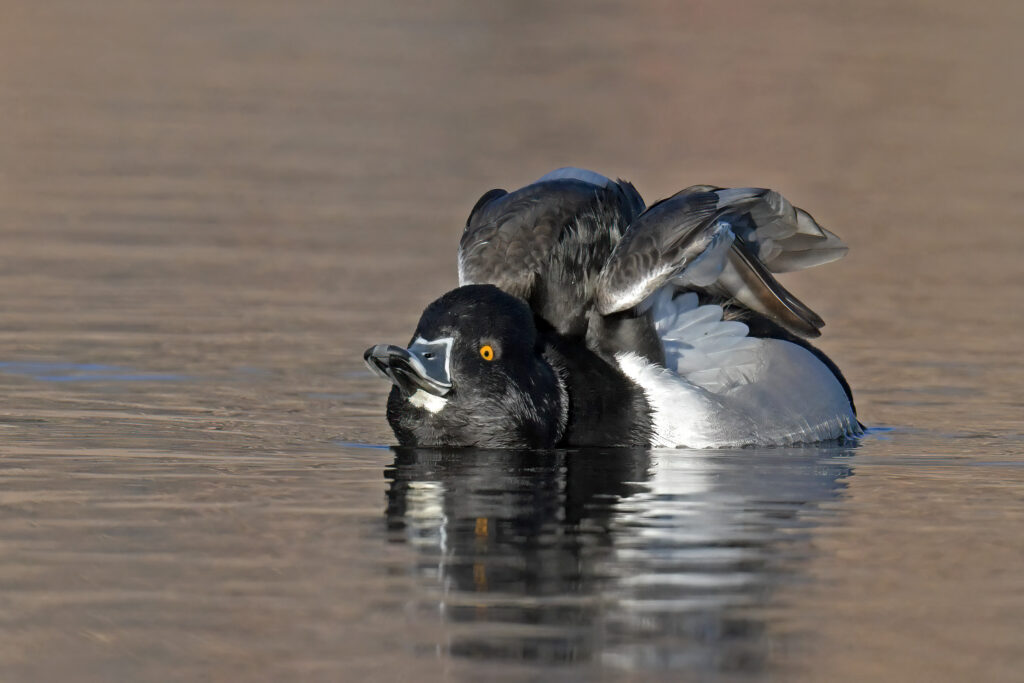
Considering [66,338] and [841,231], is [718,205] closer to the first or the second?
[66,338]

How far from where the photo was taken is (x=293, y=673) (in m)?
5.92

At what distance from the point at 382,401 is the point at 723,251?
7.63 ft

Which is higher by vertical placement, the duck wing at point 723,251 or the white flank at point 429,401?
the duck wing at point 723,251

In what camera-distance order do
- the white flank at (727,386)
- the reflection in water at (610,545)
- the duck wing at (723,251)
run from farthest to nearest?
the white flank at (727,386), the duck wing at (723,251), the reflection in water at (610,545)

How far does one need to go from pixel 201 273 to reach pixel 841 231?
5.84 m

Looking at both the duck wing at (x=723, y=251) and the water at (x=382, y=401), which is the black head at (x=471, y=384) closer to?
the water at (x=382, y=401)

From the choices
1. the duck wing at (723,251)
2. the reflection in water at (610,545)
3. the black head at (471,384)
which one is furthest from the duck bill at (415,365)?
the duck wing at (723,251)

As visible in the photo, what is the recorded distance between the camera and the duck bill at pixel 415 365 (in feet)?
29.6

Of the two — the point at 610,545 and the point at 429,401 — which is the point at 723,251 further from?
the point at 610,545

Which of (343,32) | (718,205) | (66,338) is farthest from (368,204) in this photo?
(343,32)

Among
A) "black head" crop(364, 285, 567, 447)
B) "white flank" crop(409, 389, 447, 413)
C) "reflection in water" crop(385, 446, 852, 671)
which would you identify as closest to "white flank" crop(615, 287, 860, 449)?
"reflection in water" crop(385, 446, 852, 671)

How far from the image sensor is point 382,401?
1105 cm

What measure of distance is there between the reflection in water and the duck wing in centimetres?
76

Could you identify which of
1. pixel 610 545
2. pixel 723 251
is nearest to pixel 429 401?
pixel 723 251
